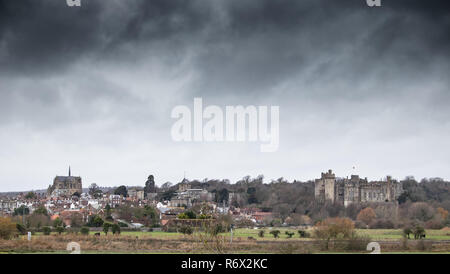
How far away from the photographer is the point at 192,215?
120 feet

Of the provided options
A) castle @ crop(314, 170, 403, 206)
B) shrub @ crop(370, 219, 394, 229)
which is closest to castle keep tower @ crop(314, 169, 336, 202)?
castle @ crop(314, 170, 403, 206)

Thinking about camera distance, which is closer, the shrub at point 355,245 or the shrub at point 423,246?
the shrub at point 355,245

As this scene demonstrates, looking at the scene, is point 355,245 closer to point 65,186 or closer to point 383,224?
Answer: point 383,224

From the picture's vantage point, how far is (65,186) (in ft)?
324

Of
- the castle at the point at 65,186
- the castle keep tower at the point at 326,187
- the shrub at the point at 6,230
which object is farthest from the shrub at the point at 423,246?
the castle at the point at 65,186

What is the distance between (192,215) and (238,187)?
43.3 metres

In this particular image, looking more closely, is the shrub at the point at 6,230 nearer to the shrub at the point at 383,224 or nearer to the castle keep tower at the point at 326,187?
the shrub at the point at 383,224

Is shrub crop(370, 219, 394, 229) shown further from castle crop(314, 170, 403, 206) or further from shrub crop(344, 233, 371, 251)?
castle crop(314, 170, 403, 206)

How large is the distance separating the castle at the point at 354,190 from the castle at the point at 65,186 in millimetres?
40884

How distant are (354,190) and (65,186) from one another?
49310 mm

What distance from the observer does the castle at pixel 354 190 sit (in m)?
71.9

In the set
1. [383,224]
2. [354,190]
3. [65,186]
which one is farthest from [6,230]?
[65,186]

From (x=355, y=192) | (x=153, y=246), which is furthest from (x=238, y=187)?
(x=153, y=246)
